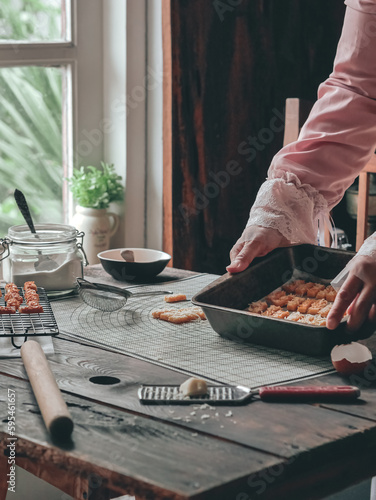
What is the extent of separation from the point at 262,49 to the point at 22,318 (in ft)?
6.06

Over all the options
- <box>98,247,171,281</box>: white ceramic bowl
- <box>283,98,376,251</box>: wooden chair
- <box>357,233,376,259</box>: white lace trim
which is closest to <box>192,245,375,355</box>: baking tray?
<box>357,233,376,259</box>: white lace trim

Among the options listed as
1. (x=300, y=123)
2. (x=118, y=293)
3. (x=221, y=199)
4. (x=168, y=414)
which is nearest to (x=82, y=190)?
(x=221, y=199)

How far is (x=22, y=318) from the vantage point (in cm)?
130

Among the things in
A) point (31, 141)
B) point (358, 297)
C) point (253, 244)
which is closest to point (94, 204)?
point (31, 141)

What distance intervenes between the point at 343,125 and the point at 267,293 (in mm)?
460

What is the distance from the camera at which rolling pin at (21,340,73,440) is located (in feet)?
3.04

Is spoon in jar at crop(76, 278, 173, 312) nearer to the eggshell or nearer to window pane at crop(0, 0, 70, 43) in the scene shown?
the eggshell

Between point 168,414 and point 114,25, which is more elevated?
point 114,25

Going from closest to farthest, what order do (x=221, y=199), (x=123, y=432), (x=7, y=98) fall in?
(x=123, y=432) < (x=7, y=98) < (x=221, y=199)

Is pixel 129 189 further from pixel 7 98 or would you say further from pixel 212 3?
pixel 212 3

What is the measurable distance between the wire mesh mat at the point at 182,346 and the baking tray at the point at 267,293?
2 cm

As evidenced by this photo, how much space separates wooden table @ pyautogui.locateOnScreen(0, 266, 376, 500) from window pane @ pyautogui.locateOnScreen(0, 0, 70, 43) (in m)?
1.55

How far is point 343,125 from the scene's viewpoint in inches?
68.6

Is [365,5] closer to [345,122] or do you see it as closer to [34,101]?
[345,122]
